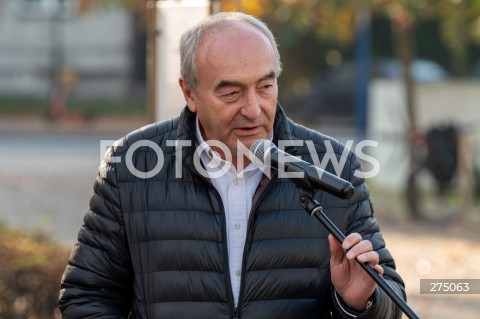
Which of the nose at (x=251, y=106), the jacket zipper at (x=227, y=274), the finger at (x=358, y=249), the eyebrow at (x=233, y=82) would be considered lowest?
the jacket zipper at (x=227, y=274)

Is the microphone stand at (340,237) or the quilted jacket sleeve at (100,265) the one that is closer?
the microphone stand at (340,237)

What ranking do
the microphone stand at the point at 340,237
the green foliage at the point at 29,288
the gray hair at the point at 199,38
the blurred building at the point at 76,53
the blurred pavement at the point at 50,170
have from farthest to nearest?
the blurred building at the point at 76,53
the blurred pavement at the point at 50,170
the green foliage at the point at 29,288
the gray hair at the point at 199,38
the microphone stand at the point at 340,237

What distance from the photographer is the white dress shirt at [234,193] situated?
3621mm

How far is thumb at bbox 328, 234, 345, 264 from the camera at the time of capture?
3.29m

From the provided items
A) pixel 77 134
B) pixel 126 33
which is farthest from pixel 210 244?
pixel 126 33

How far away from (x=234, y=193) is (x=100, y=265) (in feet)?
1.59

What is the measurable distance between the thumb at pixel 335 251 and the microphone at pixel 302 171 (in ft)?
0.54

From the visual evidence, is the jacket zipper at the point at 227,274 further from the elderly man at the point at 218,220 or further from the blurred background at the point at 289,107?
the blurred background at the point at 289,107

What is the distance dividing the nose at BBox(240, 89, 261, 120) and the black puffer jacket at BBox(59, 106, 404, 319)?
0.20m

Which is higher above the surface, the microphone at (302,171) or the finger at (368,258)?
the microphone at (302,171)

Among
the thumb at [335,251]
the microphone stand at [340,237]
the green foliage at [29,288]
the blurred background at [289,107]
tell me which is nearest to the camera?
the microphone stand at [340,237]

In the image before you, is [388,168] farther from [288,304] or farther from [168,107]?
[288,304]

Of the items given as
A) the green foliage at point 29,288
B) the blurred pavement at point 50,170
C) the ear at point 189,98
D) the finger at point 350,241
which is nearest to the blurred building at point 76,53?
the blurred pavement at point 50,170

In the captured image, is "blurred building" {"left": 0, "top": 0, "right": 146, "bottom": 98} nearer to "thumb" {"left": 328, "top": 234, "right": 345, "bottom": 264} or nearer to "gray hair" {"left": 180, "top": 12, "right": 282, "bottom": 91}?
"gray hair" {"left": 180, "top": 12, "right": 282, "bottom": 91}
